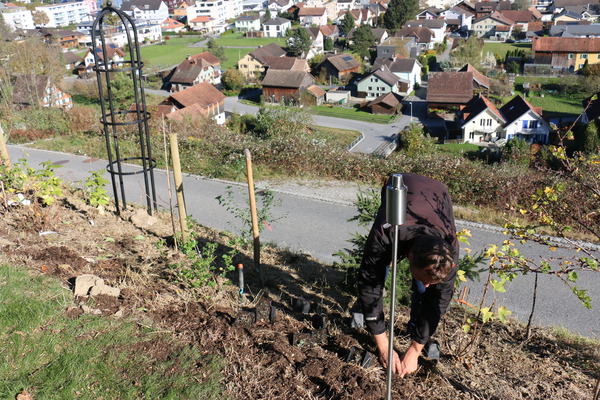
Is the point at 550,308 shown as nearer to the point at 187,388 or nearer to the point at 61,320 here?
the point at 187,388

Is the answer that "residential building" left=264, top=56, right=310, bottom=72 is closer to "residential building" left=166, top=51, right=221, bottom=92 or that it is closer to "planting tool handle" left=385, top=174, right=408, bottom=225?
"residential building" left=166, top=51, right=221, bottom=92

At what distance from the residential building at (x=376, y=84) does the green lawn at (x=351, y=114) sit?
3.37 meters

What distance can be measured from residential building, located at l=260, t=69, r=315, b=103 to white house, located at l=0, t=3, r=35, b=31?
68.2m

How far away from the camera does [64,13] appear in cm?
10788

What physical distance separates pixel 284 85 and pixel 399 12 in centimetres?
3745

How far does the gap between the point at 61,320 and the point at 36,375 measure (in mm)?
624

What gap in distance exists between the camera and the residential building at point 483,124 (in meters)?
31.2

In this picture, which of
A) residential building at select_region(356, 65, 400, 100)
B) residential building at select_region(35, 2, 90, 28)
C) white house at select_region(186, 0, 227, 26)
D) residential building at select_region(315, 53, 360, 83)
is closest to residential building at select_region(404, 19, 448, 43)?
residential building at select_region(315, 53, 360, 83)

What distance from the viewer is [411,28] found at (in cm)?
6406

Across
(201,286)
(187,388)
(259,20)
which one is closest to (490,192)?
(201,286)

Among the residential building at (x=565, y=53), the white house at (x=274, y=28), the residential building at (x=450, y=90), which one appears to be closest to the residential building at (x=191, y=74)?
the residential building at (x=450, y=90)

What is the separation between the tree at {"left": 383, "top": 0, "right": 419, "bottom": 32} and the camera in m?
71.2

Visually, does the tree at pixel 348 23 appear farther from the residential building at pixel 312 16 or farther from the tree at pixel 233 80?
the tree at pixel 233 80

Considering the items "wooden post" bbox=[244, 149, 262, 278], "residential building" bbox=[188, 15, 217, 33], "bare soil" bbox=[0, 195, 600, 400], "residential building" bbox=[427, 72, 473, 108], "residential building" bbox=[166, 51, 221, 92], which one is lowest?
"residential building" bbox=[427, 72, 473, 108]
